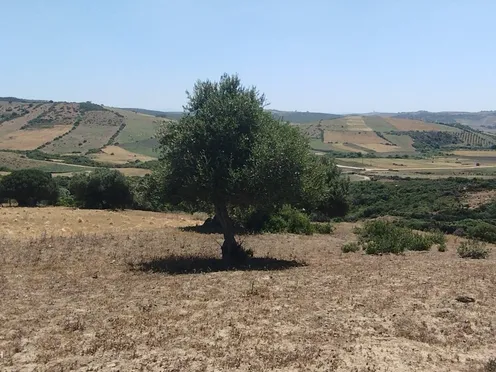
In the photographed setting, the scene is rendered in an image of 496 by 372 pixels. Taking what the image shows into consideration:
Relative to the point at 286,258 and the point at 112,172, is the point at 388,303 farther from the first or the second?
the point at 112,172

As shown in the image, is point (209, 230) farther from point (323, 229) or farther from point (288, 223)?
point (323, 229)

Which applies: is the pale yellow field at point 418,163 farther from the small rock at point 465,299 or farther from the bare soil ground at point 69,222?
the small rock at point 465,299

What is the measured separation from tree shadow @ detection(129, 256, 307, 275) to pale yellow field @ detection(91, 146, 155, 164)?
96392 mm

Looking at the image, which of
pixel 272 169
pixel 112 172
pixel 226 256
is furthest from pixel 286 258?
pixel 112 172

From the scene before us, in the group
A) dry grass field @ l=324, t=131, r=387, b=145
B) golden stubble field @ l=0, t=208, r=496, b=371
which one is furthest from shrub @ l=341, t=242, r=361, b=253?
dry grass field @ l=324, t=131, r=387, b=145

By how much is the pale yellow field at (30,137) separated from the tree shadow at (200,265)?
122 m

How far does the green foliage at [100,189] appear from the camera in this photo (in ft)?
140

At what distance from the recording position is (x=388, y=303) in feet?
42.0

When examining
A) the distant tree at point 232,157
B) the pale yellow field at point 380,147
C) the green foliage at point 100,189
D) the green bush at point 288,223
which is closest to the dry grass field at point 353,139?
the pale yellow field at point 380,147

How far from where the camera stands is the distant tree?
18.0 meters

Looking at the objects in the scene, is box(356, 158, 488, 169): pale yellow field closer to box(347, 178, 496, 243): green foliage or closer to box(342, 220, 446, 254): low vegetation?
box(347, 178, 496, 243): green foliage

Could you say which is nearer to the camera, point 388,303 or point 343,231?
point 388,303

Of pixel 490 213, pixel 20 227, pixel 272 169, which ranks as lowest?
pixel 490 213

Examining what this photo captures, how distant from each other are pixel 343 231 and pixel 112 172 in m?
22.1
